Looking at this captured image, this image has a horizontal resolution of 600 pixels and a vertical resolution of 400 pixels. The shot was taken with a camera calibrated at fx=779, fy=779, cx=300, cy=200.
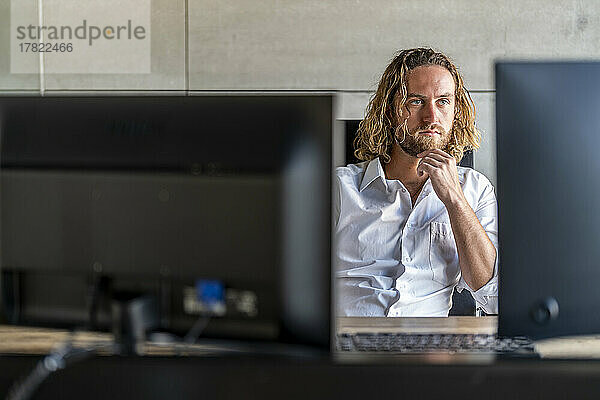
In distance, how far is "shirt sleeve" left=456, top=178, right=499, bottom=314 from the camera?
6.93ft

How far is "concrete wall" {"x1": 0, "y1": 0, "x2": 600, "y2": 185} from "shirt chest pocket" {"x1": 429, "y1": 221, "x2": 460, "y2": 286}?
110 cm

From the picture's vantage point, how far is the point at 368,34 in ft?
11.2

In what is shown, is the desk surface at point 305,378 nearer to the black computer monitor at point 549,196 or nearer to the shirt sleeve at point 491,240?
the black computer monitor at point 549,196

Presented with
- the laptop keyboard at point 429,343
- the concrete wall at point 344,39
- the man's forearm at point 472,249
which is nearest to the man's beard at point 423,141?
the man's forearm at point 472,249

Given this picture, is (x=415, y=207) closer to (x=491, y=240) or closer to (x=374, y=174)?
(x=374, y=174)

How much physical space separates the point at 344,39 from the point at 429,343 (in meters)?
2.26

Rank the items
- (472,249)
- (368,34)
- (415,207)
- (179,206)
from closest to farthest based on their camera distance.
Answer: (179,206) → (472,249) → (415,207) → (368,34)

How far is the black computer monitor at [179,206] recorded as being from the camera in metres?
1.10

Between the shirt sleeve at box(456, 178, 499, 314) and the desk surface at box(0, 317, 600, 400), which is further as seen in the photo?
the shirt sleeve at box(456, 178, 499, 314)

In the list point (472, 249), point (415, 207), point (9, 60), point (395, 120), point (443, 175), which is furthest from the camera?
point (9, 60)

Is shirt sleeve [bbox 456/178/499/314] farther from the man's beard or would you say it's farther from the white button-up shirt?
the man's beard

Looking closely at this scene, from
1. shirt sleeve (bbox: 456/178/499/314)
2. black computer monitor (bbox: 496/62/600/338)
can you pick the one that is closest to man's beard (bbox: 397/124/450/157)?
shirt sleeve (bbox: 456/178/499/314)

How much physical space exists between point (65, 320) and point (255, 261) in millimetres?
303

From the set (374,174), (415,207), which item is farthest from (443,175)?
(374,174)
